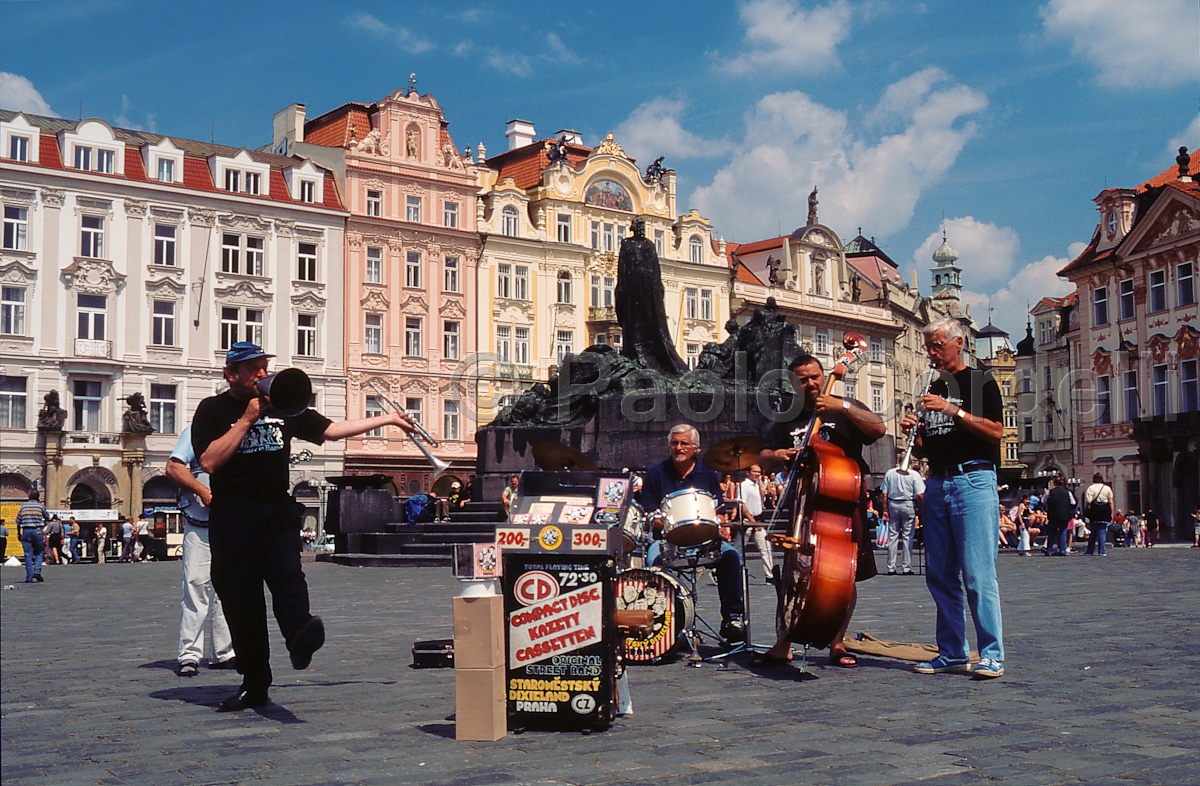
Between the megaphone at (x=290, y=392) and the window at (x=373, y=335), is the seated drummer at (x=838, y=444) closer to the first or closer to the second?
the megaphone at (x=290, y=392)

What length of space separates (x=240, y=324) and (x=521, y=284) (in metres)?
13.9

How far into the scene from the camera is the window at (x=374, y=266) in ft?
163

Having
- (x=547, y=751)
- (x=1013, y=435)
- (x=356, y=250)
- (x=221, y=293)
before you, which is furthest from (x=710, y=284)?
(x=547, y=751)

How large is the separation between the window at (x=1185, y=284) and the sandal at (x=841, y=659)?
4261 cm

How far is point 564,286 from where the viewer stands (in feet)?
183

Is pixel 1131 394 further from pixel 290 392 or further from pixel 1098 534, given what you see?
pixel 290 392

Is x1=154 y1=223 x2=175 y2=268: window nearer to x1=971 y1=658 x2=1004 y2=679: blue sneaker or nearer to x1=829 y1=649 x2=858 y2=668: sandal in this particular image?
x1=829 y1=649 x2=858 y2=668: sandal

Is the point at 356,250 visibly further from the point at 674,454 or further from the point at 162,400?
the point at 674,454

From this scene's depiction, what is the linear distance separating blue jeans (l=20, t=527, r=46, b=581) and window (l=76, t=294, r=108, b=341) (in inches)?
930

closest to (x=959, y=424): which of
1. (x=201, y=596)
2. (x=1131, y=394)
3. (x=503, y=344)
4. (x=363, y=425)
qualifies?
(x=363, y=425)

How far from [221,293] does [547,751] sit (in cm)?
4036

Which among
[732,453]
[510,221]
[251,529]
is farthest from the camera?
[510,221]

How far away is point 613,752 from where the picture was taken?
5008 millimetres

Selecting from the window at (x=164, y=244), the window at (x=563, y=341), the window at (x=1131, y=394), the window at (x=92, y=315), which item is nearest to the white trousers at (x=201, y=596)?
the window at (x=92, y=315)
